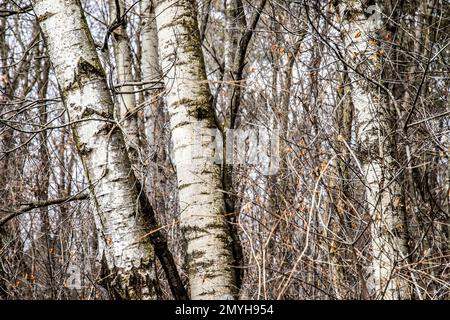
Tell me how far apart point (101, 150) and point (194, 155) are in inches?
21.7

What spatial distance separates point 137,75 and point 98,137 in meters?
6.55

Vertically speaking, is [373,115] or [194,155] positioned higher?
[373,115]

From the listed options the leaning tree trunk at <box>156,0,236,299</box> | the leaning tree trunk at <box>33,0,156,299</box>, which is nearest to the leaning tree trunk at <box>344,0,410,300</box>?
the leaning tree trunk at <box>156,0,236,299</box>

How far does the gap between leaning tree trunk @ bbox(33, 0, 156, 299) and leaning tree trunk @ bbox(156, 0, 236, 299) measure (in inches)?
13.0

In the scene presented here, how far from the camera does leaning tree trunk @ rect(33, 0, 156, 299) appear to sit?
2656 mm

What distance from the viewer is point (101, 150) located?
269 centimetres

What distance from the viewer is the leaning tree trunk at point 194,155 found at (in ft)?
9.66

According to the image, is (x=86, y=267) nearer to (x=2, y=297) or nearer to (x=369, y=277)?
(x=2, y=297)

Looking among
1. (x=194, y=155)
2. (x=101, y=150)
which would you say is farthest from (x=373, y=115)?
(x=101, y=150)

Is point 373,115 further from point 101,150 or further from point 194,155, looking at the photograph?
point 101,150

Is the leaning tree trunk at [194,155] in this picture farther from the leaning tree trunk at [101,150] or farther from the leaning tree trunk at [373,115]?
the leaning tree trunk at [373,115]

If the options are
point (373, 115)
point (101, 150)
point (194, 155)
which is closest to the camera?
point (101, 150)

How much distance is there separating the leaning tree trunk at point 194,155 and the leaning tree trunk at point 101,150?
330 mm
